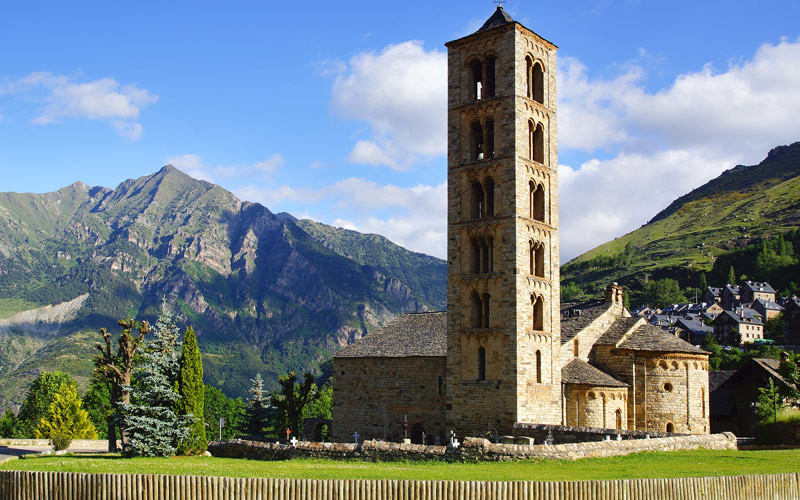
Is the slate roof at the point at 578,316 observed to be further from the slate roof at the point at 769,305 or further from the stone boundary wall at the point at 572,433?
the slate roof at the point at 769,305

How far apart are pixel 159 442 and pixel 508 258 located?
66.1ft

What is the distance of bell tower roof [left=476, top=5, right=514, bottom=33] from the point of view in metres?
44.8

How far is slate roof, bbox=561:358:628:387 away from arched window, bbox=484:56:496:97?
52.6 ft

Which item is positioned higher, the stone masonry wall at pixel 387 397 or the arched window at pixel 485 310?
the arched window at pixel 485 310

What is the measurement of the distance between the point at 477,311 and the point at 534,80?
13.9 meters

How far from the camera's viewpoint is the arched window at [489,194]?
4356cm

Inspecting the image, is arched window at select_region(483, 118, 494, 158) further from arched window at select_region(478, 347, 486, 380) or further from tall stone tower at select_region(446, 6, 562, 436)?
arched window at select_region(478, 347, 486, 380)

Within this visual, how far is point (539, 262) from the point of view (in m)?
44.0

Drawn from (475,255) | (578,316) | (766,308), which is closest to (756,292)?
(766,308)

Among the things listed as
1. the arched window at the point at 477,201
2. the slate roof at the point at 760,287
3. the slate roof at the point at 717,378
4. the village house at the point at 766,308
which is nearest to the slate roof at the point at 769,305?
the village house at the point at 766,308

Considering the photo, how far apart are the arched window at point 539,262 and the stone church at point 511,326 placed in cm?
6

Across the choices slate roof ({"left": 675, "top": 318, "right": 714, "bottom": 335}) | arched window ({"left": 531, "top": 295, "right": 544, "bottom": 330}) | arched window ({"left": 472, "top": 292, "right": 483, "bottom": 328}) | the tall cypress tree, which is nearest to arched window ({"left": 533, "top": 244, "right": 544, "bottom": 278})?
arched window ({"left": 531, "top": 295, "right": 544, "bottom": 330})

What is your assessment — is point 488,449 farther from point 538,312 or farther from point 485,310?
point 538,312

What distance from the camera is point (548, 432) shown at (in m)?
37.1
